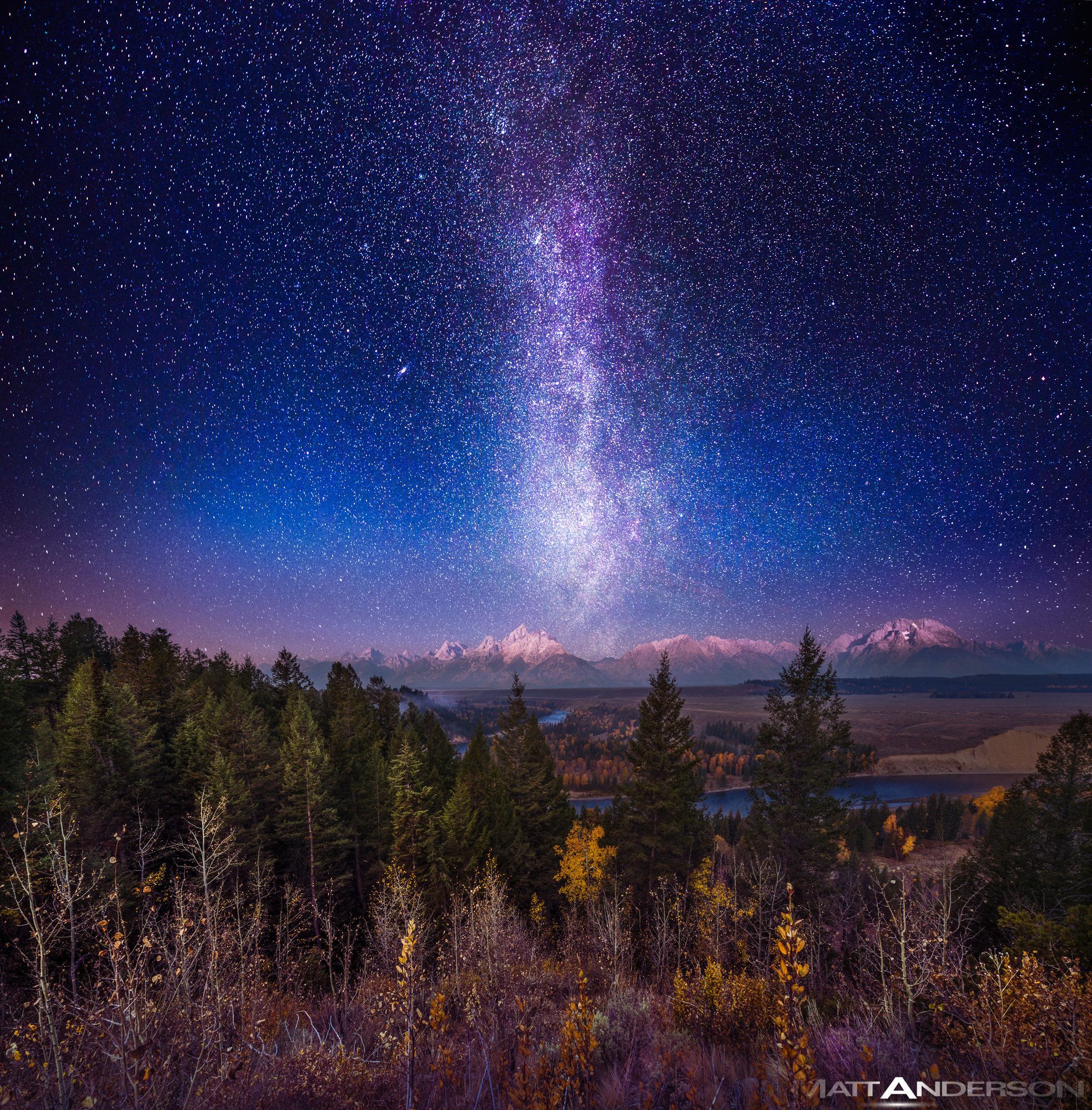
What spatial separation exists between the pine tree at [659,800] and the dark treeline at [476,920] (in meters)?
0.16

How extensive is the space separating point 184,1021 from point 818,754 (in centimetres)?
2127

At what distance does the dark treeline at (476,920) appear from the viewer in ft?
20.1

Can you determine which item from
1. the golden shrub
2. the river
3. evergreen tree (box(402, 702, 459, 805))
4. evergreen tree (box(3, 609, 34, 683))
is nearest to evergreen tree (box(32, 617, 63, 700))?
evergreen tree (box(3, 609, 34, 683))

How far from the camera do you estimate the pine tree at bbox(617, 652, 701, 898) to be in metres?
22.9

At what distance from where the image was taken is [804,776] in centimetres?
1967

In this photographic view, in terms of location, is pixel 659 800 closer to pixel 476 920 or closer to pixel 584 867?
pixel 584 867

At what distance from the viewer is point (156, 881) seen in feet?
55.2

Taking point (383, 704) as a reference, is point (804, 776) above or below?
above

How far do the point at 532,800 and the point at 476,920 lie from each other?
42.8ft

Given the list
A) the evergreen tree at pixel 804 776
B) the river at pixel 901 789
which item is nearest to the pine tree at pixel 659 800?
the evergreen tree at pixel 804 776

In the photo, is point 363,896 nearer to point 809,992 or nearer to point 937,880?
point 809,992

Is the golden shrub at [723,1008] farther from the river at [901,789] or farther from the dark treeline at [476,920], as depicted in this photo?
the river at [901,789]

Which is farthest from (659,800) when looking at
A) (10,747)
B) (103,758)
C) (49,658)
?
(49,658)

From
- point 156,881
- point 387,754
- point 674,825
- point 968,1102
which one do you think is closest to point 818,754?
point 674,825
